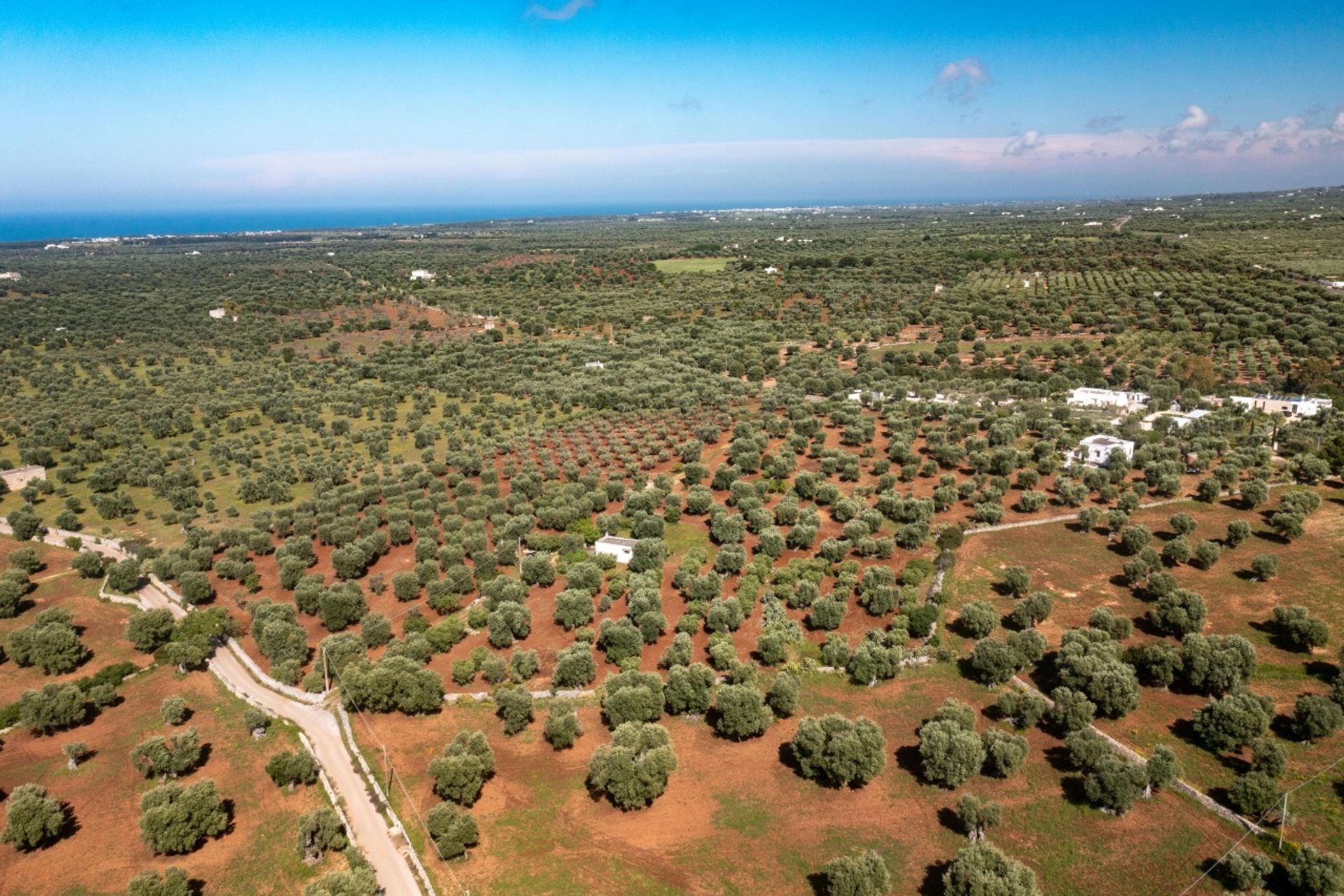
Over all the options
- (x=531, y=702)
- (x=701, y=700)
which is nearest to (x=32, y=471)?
(x=531, y=702)

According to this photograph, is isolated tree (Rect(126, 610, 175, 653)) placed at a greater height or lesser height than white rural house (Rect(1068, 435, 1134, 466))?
lesser

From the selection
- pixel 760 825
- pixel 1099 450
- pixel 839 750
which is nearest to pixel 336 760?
pixel 760 825

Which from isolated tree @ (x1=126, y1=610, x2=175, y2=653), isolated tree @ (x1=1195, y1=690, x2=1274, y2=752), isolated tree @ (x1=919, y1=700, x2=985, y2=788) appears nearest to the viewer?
isolated tree @ (x1=919, y1=700, x2=985, y2=788)

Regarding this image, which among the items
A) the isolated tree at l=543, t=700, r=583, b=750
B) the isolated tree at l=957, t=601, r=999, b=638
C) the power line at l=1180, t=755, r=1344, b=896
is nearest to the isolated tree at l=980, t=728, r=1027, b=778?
the power line at l=1180, t=755, r=1344, b=896

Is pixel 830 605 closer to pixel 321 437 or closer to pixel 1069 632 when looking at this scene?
pixel 1069 632

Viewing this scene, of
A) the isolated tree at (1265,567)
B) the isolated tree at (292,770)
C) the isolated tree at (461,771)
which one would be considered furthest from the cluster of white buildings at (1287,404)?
the isolated tree at (292,770)

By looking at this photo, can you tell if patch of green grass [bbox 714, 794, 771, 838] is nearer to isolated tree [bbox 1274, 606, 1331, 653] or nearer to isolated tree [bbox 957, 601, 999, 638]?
isolated tree [bbox 957, 601, 999, 638]

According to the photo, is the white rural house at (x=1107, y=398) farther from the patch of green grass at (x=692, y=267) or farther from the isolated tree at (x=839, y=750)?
the patch of green grass at (x=692, y=267)
